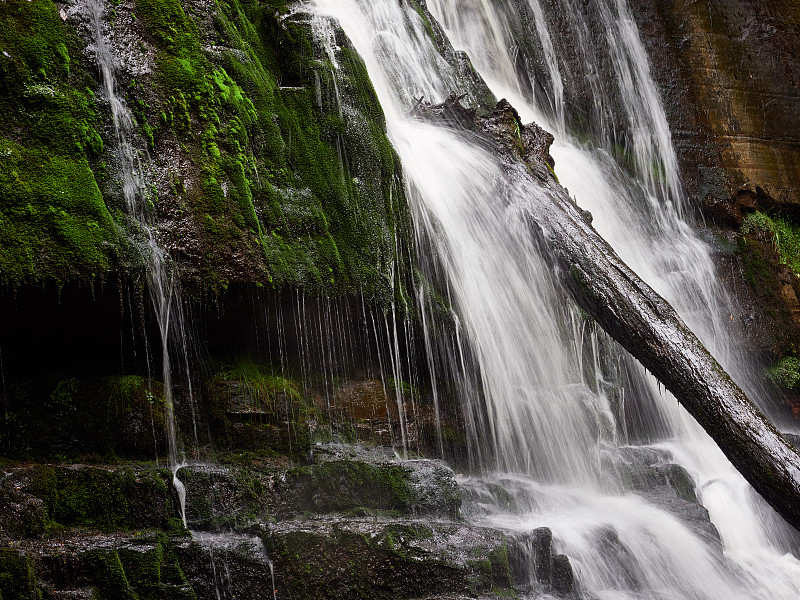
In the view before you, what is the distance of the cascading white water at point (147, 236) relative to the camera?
4512mm

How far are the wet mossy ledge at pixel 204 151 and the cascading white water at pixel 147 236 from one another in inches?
2.2

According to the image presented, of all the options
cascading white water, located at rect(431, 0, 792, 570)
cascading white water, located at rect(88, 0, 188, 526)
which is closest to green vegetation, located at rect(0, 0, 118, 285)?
cascading white water, located at rect(88, 0, 188, 526)

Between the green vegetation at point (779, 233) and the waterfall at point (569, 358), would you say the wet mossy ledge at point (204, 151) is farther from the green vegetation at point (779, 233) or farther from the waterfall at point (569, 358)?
the green vegetation at point (779, 233)

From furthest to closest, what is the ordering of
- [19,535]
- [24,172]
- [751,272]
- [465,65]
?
[751,272], [465,65], [24,172], [19,535]

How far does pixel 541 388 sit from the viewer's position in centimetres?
639

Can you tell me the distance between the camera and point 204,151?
16.5 feet

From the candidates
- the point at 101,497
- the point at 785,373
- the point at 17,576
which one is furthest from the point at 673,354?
the point at 785,373

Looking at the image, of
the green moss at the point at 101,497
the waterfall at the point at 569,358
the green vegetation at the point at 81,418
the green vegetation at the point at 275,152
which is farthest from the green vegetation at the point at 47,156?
the waterfall at the point at 569,358

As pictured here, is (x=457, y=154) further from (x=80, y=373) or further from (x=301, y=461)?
(x=80, y=373)

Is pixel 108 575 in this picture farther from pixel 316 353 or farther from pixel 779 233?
pixel 779 233

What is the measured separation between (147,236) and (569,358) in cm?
416

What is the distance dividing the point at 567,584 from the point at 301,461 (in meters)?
1.95

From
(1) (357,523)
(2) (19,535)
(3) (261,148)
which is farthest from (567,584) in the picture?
(3) (261,148)

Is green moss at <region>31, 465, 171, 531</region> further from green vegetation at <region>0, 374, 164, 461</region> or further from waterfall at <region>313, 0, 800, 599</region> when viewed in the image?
waterfall at <region>313, 0, 800, 599</region>
